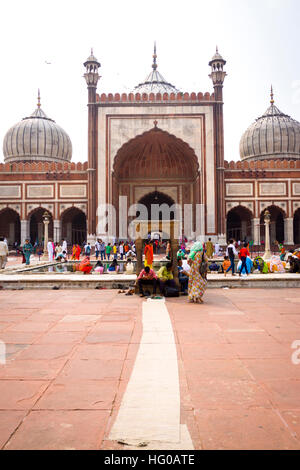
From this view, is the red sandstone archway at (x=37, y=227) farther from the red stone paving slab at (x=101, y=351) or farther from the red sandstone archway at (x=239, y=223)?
the red stone paving slab at (x=101, y=351)

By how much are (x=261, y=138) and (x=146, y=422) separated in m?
23.4

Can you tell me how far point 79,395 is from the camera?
201cm

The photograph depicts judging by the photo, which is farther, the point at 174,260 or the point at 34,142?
the point at 34,142

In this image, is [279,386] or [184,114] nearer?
[279,386]

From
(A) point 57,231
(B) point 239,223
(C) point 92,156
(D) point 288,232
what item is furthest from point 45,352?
(B) point 239,223

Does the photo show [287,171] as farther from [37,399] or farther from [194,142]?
[37,399]

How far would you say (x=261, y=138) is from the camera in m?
23.1

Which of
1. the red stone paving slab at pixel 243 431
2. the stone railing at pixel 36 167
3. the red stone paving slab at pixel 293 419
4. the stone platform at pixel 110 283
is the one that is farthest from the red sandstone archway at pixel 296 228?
the red stone paving slab at pixel 243 431

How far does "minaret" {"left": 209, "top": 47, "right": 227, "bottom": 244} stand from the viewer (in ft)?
61.6

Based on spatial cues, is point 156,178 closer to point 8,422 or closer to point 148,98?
point 148,98

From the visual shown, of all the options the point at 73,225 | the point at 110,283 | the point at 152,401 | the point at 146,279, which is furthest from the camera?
the point at 73,225

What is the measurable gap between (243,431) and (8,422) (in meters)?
1.03

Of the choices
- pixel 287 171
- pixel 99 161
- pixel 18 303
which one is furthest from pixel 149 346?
pixel 287 171
